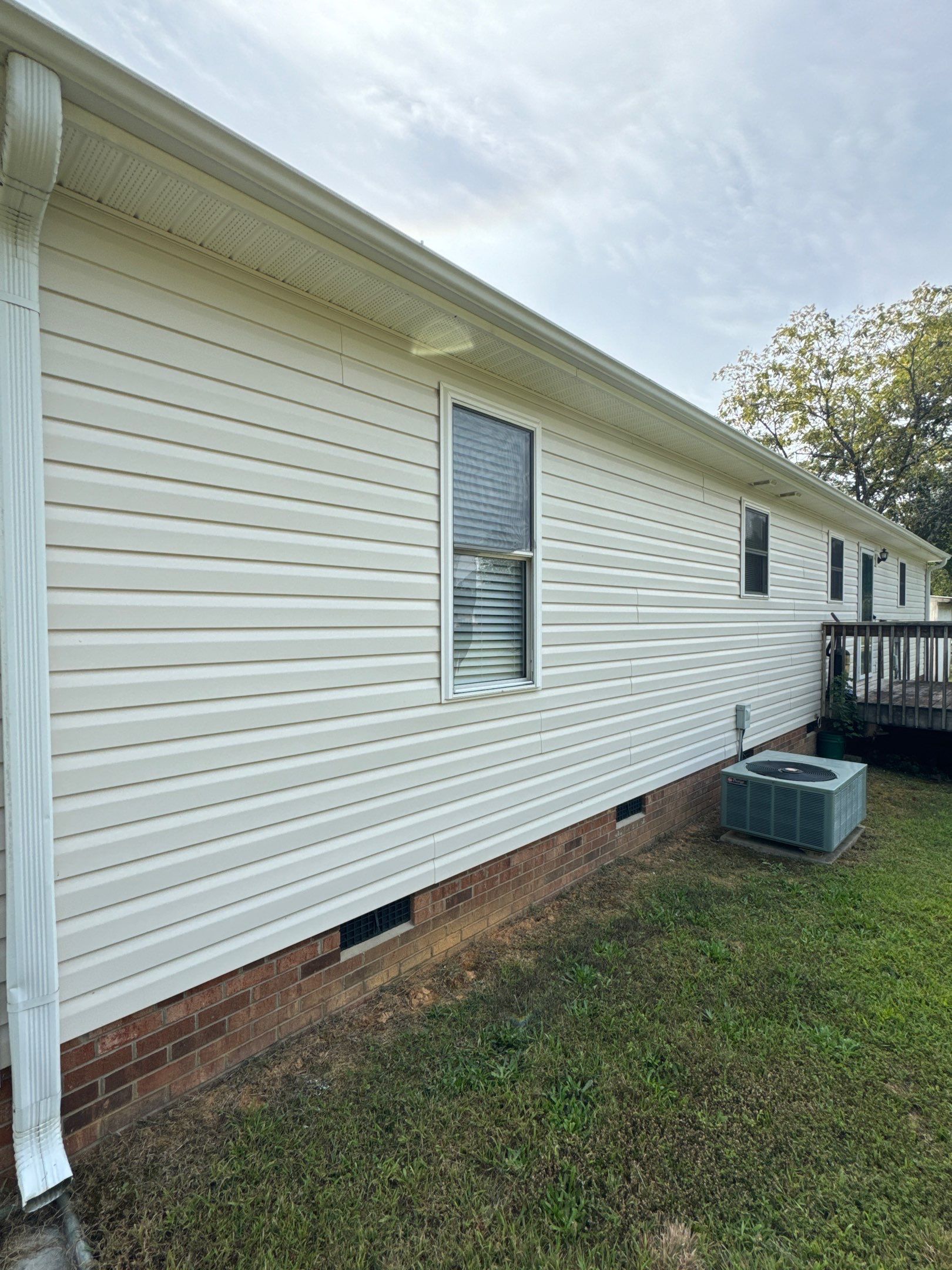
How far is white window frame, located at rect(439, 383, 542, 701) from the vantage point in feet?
10.1

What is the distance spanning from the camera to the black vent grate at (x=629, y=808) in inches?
179

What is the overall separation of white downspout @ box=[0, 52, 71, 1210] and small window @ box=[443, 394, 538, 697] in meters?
1.78

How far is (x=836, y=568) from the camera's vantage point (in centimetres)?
902

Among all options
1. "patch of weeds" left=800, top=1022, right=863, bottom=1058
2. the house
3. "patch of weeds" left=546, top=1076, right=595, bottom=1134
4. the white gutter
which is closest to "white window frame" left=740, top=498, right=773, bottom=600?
the house

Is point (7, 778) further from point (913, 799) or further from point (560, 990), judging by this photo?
point (913, 799)

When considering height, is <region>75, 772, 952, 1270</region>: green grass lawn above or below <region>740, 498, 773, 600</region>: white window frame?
below

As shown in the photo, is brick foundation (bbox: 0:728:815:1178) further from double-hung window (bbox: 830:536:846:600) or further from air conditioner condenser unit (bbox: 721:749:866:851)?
double-hung window (bbox: 830:536:846:600)

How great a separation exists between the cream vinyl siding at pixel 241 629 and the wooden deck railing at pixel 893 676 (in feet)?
18.9

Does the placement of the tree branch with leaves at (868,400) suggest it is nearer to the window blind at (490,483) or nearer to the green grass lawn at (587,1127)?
the window blind at (490,483)

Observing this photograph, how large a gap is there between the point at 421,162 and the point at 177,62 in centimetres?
206

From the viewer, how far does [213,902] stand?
87.7 inches

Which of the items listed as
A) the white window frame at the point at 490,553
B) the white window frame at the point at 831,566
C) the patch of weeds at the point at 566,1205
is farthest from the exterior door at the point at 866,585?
the patch of weeds at the point at 566,1205

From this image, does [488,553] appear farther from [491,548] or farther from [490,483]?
[490,483]

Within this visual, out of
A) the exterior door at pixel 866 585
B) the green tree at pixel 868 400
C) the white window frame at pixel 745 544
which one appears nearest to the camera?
the white window frame at pixel 745 544
